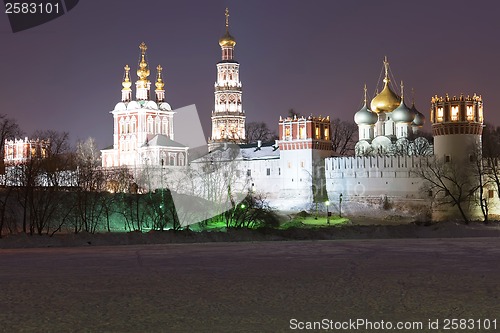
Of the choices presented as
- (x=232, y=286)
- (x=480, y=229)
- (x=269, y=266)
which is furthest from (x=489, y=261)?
(x=480, y=229)

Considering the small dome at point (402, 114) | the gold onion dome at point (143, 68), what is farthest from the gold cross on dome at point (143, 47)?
the small dome at point (402, 114)

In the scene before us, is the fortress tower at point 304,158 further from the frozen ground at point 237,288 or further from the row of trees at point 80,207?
the frozen ground at point 237,288

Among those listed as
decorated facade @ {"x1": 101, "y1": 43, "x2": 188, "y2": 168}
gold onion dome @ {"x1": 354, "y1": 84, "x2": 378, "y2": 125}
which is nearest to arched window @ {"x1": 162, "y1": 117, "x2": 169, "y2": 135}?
decorated facade @ {"x1": 101, "y1": 43, "x2": 188, "y2": 168}

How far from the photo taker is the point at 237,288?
1662 cm

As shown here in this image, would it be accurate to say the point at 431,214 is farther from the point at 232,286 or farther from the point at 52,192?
the point at 232,286

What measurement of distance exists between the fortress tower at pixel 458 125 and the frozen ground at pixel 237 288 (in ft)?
94.3

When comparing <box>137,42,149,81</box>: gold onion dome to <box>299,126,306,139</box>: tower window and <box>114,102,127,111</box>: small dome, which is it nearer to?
<box>114,102,127,111</box>: small dome

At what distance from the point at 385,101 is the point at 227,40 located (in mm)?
21776

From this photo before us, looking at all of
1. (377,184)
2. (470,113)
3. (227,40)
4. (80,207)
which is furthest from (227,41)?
(80,207)

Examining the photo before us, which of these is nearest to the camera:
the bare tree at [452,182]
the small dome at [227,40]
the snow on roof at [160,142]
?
the bare tree at [452,182]

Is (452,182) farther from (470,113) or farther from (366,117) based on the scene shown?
(366,117)

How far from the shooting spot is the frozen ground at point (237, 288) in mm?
13062

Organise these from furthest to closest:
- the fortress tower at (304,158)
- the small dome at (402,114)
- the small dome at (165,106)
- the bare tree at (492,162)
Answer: the small dome at (165,106) → the fortress tower at (304,158) → the small dome at (402,114) → the bare tree at (492,162)

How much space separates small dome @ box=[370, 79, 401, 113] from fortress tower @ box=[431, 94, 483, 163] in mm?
9023
